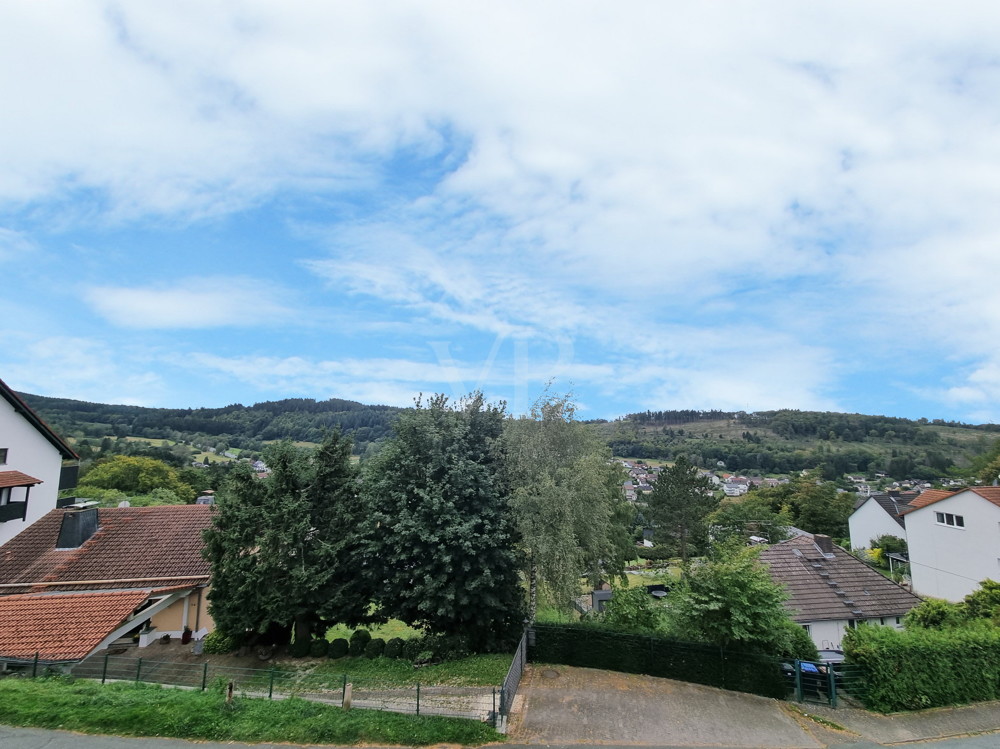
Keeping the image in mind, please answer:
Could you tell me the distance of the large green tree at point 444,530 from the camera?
16797 mm

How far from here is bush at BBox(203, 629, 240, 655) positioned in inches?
735

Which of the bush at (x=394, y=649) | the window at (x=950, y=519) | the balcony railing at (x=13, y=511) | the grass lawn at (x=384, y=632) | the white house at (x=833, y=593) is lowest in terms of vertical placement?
the grass lawn at (x=384, y=632)

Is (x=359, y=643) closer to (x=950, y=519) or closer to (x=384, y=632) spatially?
→ (x=384, y=632)

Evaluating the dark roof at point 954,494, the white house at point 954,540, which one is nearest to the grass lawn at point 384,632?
the white house at point 954,540

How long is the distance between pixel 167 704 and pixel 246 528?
5.99m

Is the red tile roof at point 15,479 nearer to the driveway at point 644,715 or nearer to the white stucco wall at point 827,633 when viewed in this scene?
the driveway at point 644,715

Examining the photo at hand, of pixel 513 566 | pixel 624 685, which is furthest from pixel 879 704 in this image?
pixel 513 566

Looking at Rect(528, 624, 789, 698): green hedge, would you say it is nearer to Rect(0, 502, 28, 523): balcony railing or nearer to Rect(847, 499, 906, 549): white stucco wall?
Rect(0, 502, 28, 523): balcony railing

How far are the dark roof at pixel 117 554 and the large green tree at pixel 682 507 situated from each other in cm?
4293

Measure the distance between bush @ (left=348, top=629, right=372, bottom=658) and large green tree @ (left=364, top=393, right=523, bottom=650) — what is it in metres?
1.71

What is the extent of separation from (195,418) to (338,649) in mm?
150901

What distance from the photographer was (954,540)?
31.1 metres

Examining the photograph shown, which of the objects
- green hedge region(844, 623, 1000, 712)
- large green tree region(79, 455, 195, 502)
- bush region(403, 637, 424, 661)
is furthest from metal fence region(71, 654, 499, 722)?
large green tree region(79, 455, 195, 502)

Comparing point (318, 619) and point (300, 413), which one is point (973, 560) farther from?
point (300, 413)
